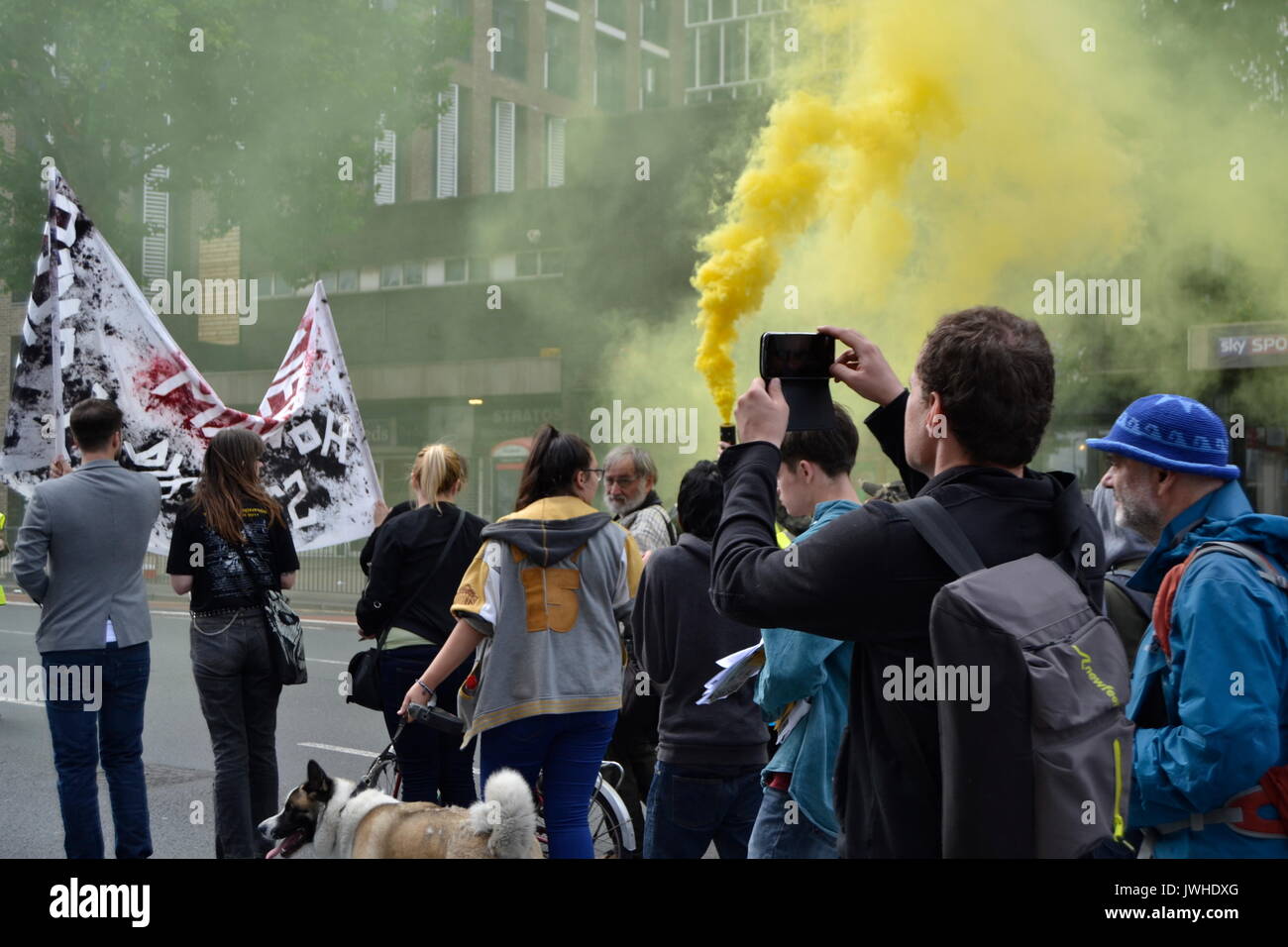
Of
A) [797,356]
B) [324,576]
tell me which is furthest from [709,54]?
[797,356]

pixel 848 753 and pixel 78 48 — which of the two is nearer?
pixel 848 753

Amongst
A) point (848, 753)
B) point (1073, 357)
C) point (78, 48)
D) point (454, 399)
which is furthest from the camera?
point (454, 399)

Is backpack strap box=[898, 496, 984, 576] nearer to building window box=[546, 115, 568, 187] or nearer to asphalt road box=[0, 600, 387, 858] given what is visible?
asphalt road box=[0, 600, 387, 858]

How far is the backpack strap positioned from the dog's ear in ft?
8.58

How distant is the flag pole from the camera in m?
5.22

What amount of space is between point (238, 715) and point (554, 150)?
28871 millimetres

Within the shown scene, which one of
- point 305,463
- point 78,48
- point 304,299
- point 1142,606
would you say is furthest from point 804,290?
point 304,299

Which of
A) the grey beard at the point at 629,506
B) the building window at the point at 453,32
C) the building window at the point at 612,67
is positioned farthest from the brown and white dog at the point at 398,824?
the building window at the point at 612,67

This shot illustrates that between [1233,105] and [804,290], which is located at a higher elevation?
[1233,105]

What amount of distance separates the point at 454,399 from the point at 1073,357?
1430 cm

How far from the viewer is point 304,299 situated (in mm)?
28297

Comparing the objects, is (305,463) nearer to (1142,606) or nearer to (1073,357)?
(1142,606)

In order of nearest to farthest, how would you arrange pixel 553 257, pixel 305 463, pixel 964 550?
1. pixel 964 550
2. pixel 305 463
3. pixel 553 257

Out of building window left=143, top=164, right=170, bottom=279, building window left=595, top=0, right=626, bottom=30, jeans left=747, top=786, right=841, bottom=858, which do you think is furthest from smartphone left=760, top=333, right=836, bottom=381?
building window left=595, top=0, right=626, bottom=30
